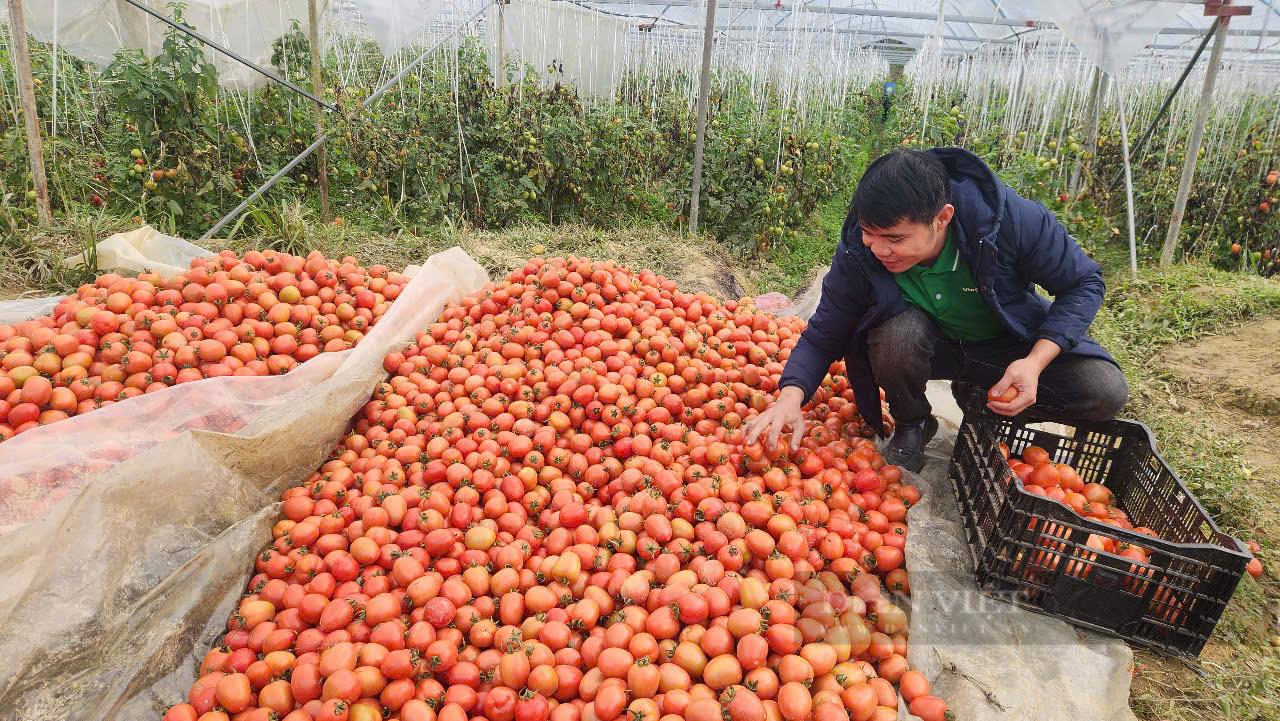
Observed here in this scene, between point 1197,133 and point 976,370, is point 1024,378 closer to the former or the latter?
point 976,370

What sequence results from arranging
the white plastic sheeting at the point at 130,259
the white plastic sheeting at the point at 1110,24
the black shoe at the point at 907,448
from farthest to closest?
the white plastic sheeting at the point at 1110,24 < the white plastic sheeting at the point at 130,259 < the black shoe at the point at 907,448

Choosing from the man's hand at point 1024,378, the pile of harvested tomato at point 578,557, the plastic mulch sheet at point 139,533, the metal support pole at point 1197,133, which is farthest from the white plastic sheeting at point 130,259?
the metal support pole at point 1197,133

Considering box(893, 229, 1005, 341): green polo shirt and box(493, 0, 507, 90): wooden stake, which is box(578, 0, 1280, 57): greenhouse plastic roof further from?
box(893, 229, 1005, 341): green polo shirt

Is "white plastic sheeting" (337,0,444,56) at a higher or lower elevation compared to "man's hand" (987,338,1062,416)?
higher

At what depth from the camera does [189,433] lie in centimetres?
212

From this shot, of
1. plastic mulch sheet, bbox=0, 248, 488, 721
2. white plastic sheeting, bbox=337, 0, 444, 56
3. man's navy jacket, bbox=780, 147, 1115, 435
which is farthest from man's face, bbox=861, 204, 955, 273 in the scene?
white plastic sheeting, bbox=337, 0, 444, 56

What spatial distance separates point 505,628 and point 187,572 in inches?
37.2

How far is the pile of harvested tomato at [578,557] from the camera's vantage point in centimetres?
180

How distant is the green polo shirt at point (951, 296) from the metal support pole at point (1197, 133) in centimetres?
411

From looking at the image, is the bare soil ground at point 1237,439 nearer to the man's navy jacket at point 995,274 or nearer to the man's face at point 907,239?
the man's navy jacket at point 995,274

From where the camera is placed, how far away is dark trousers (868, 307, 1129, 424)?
8.00 feet

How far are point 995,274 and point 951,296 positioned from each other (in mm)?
171

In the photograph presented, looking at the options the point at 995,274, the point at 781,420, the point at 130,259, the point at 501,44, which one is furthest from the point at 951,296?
the point at 501,44

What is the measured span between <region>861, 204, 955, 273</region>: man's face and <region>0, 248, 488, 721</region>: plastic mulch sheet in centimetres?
212
